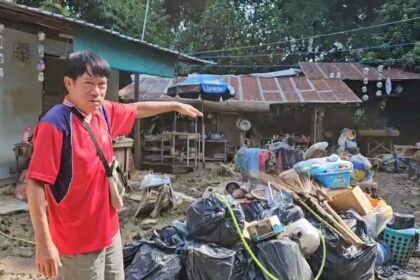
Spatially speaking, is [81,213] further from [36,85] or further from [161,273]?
[36,85]

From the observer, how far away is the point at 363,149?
14.8 metres

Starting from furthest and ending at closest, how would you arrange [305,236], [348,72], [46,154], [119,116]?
[348,72]
[305,236]
[119,116]
[46,154]

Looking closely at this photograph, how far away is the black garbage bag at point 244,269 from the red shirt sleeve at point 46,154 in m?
2.01

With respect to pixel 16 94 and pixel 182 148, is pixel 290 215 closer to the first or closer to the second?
pixel 16 94

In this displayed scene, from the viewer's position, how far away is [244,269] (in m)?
3.38

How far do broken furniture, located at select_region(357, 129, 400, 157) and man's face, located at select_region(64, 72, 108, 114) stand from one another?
13.4 meters

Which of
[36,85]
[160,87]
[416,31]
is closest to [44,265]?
[36,85]

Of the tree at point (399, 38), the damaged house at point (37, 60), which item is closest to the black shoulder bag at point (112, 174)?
the damaged house at point (37, 60)

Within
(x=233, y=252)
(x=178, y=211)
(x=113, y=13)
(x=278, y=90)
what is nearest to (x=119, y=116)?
(x=233, y=252)

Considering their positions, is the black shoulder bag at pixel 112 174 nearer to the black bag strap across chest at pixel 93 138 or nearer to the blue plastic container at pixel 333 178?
the black bag strap across chest at pixel 93 138

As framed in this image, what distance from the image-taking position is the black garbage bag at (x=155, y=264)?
3223mm

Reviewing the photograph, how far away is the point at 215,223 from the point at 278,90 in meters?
11.3

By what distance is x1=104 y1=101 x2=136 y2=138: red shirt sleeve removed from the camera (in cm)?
218

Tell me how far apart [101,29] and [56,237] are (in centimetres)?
480
